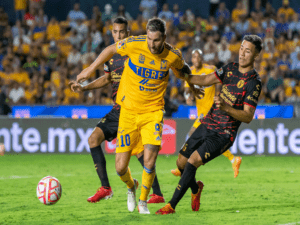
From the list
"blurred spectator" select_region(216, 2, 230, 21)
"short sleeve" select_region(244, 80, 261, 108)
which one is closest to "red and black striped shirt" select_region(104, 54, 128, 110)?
"short sleeve" select_region(244, 80, 261, 108)

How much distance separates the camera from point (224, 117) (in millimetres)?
6055

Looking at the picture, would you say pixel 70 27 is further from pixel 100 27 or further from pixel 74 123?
pixel 74 123

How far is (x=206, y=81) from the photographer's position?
6.15 meters

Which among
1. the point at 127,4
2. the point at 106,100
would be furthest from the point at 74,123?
the point at 127,4

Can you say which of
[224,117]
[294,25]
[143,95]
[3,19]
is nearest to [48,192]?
[143,95]

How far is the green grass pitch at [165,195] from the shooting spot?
5547mm

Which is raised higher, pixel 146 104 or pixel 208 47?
pixel 208 47

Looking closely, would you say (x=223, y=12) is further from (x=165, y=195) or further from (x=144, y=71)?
(x=144, y=71)

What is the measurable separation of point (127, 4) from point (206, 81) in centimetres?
1479

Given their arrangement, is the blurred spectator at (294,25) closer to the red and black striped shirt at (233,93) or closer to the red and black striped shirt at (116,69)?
the red and black striped shirt at (116,69)

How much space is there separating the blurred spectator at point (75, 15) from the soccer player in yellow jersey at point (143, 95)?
13.7 m

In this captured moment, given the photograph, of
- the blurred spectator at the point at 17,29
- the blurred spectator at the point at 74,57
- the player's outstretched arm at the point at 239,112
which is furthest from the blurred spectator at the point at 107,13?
the player's outstretched arm at the point at 239,112

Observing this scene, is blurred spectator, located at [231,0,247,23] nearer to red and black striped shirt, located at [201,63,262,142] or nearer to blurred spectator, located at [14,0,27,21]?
blurred spectator, located at [14,0,27,21]

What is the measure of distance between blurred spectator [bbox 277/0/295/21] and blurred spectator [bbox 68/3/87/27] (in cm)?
752
